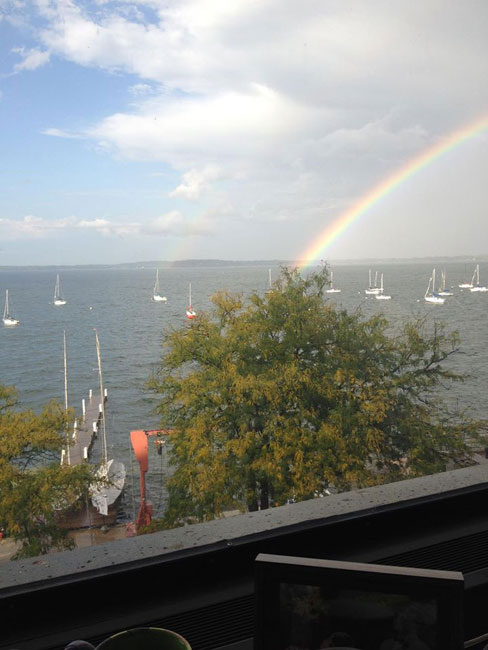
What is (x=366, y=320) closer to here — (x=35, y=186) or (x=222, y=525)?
Answer: (x=35, y=186)

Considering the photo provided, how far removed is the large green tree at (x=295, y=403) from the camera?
4.55m

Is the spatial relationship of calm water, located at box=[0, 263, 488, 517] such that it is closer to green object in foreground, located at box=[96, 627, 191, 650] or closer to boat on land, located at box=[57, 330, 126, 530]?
boat on land, located at box=[57, 330, 126, 530]

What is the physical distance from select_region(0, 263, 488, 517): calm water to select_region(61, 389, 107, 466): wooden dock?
0.63 ft

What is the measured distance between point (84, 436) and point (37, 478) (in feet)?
4.63

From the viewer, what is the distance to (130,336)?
1061cm

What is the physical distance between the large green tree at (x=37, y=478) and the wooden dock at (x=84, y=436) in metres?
0.12

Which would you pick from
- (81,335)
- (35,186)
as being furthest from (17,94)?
(81,335)

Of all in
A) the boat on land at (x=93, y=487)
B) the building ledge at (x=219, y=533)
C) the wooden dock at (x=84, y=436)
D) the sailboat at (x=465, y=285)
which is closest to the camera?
the building ledge at (x=219, y=533)

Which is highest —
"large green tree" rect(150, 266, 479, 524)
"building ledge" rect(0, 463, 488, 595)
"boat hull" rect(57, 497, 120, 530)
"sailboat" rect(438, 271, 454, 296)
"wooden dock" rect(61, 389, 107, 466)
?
"sailboat" rect(438, 271, 454, 296)

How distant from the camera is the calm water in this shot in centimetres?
626

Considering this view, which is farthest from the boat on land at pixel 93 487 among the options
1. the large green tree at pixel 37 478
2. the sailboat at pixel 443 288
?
the sailboat at pixel 443 288

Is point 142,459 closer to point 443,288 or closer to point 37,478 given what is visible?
point 37,478

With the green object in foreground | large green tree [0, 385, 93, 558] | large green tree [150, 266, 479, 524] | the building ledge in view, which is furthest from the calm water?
the green object in foreground

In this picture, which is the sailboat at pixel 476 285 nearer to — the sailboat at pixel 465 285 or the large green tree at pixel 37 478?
the sailboat at pixel 465 285
